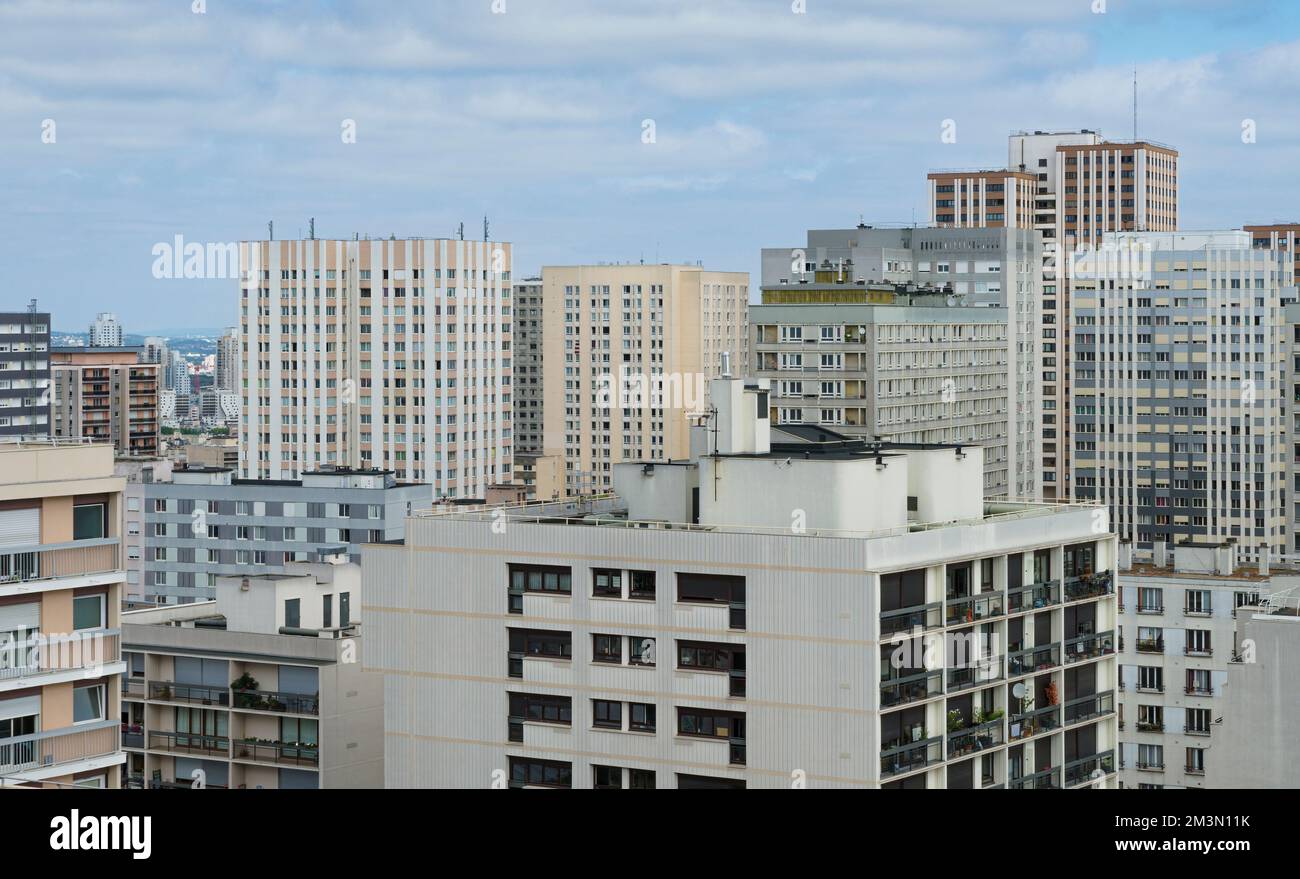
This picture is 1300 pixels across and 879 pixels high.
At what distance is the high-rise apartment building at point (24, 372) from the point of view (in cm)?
19250

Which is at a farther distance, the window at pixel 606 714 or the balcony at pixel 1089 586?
the balcony at pixel 1089 586

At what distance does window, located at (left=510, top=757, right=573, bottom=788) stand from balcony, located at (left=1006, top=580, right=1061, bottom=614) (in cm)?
1013

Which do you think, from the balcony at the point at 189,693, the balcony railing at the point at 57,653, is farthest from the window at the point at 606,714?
the balcony at the point at 189,693

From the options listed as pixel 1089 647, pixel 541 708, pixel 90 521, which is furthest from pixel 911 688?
pixel 90 521

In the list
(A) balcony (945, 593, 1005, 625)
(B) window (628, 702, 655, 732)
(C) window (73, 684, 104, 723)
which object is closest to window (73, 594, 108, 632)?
(C) window (73, 684, 104, 723)

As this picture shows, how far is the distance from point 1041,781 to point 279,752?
21.0 meters

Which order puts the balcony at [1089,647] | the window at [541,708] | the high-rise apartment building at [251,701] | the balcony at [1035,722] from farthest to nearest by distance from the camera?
the high-rise apartment building at [251,701] < the balcony at [1089,647] < the balcony at [1035,722] < the window at [541,708]

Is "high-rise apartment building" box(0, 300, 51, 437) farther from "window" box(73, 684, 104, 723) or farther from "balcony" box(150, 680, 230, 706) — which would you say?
"window" box(73, 684, 104, 723)

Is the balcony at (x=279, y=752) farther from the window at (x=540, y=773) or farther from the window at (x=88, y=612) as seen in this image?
the window at (x=88, y=612)

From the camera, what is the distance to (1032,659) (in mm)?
43062

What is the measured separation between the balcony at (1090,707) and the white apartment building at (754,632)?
0.06 metres

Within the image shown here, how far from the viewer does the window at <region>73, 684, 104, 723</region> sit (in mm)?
→ 33312
